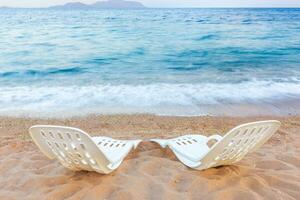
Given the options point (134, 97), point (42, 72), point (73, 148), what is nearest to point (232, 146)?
point (73, 148)

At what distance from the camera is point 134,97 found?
7914mm

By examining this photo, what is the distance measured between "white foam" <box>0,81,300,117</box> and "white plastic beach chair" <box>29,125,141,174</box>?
12.0ft

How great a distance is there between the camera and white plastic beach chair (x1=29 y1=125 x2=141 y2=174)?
262 centimetres

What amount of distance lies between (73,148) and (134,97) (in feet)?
17.1

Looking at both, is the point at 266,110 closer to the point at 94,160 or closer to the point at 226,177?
the point at 226,177

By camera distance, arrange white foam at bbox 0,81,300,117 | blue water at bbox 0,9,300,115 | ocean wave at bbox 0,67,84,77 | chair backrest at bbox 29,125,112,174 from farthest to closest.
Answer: ocean wave at bbox 0,67,84,77, blue water at bbox 0,9,300,115, white foam at bbox 0,81,300,117, chair backrest at bbox 29,125,112,174

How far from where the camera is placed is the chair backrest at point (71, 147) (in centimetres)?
262

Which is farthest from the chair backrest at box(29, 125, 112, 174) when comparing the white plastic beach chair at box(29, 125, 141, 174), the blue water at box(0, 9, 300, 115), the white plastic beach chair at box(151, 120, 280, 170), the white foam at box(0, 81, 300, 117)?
the blue water at box(0, 9, 300, 115)

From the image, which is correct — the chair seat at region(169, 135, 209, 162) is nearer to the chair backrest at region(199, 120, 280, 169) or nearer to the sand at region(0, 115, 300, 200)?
the sand at region(0, 115, 300, 200)

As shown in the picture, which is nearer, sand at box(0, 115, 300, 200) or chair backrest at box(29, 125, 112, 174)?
chair backrest at box(29, 125, 112, 174)

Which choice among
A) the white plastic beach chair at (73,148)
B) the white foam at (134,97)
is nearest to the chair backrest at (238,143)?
the white plastic beach chair at (73,148)

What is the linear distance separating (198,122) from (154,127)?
2.70ft

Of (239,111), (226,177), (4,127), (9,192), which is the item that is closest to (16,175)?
(9,192)

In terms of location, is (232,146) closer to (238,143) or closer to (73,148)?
(238,143)
